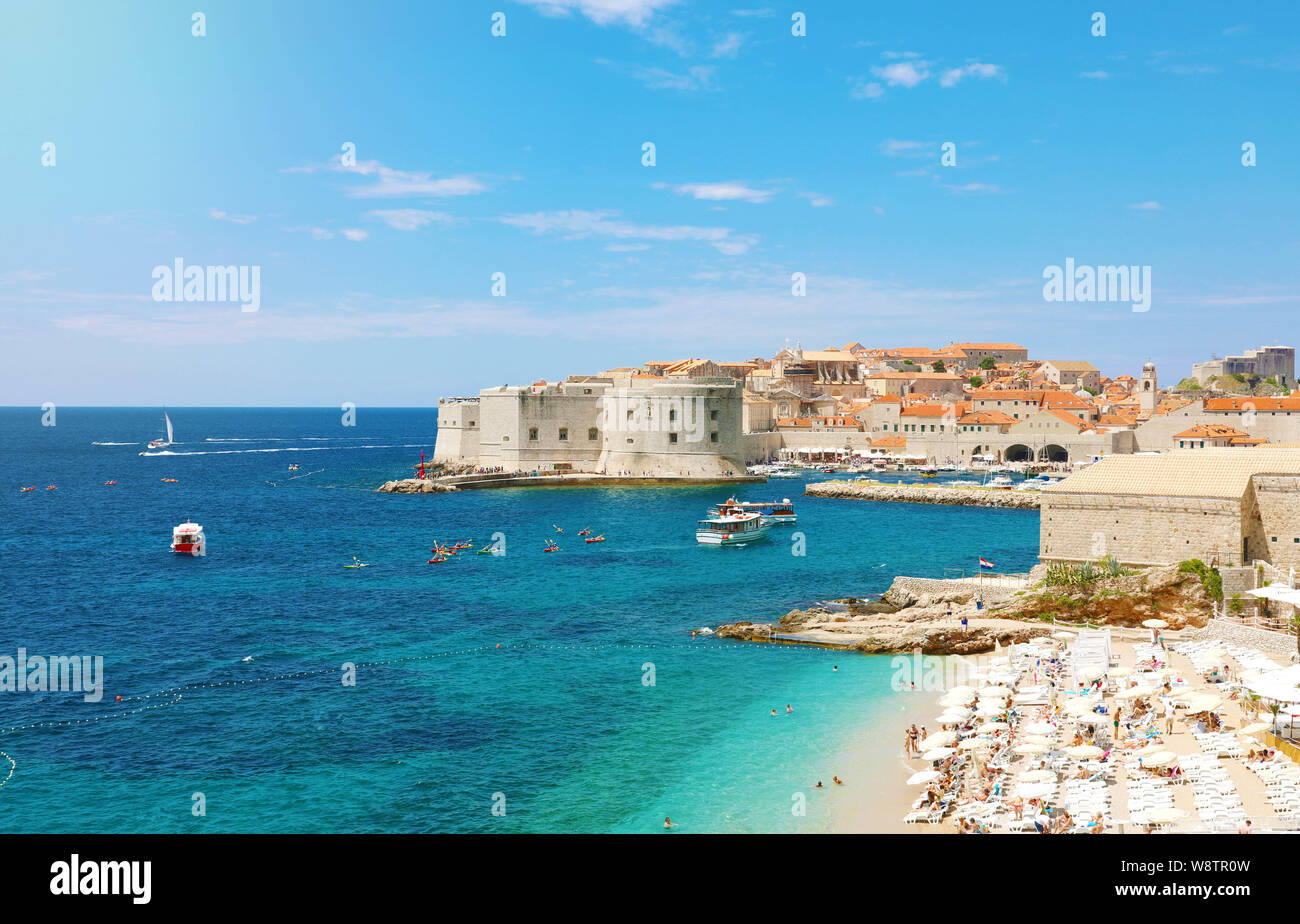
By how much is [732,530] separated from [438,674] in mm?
22244

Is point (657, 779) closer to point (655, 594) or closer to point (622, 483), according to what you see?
point (655, 594)

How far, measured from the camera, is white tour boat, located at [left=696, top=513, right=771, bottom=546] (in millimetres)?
41406

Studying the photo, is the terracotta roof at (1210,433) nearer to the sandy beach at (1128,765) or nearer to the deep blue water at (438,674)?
the deep blue water at (438,674)

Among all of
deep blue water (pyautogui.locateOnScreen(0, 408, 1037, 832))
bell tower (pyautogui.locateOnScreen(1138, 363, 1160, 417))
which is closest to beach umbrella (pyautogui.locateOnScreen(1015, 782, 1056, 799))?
deep blue water (pyautogui.locateOnScreen(0, 408, 1037, 832))

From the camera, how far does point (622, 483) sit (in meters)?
66.3

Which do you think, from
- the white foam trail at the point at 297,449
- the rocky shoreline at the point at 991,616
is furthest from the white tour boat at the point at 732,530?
the white foam trail at the point at 297,449

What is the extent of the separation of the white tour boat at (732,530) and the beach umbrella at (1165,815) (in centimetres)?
2955

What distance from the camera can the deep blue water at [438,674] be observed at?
48.5 feet

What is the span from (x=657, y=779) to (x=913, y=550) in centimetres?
2531

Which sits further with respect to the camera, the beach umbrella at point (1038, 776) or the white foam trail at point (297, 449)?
the white foam trail at point (297, 449)

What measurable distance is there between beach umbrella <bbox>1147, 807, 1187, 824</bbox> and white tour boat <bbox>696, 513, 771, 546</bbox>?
29.5 meters

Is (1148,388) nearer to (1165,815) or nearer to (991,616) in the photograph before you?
(991,616)

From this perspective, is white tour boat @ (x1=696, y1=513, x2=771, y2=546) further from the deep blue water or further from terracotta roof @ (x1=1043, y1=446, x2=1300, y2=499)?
terracotta roof @ (x1=1043, y1=446, x2=1300, y2=499)
